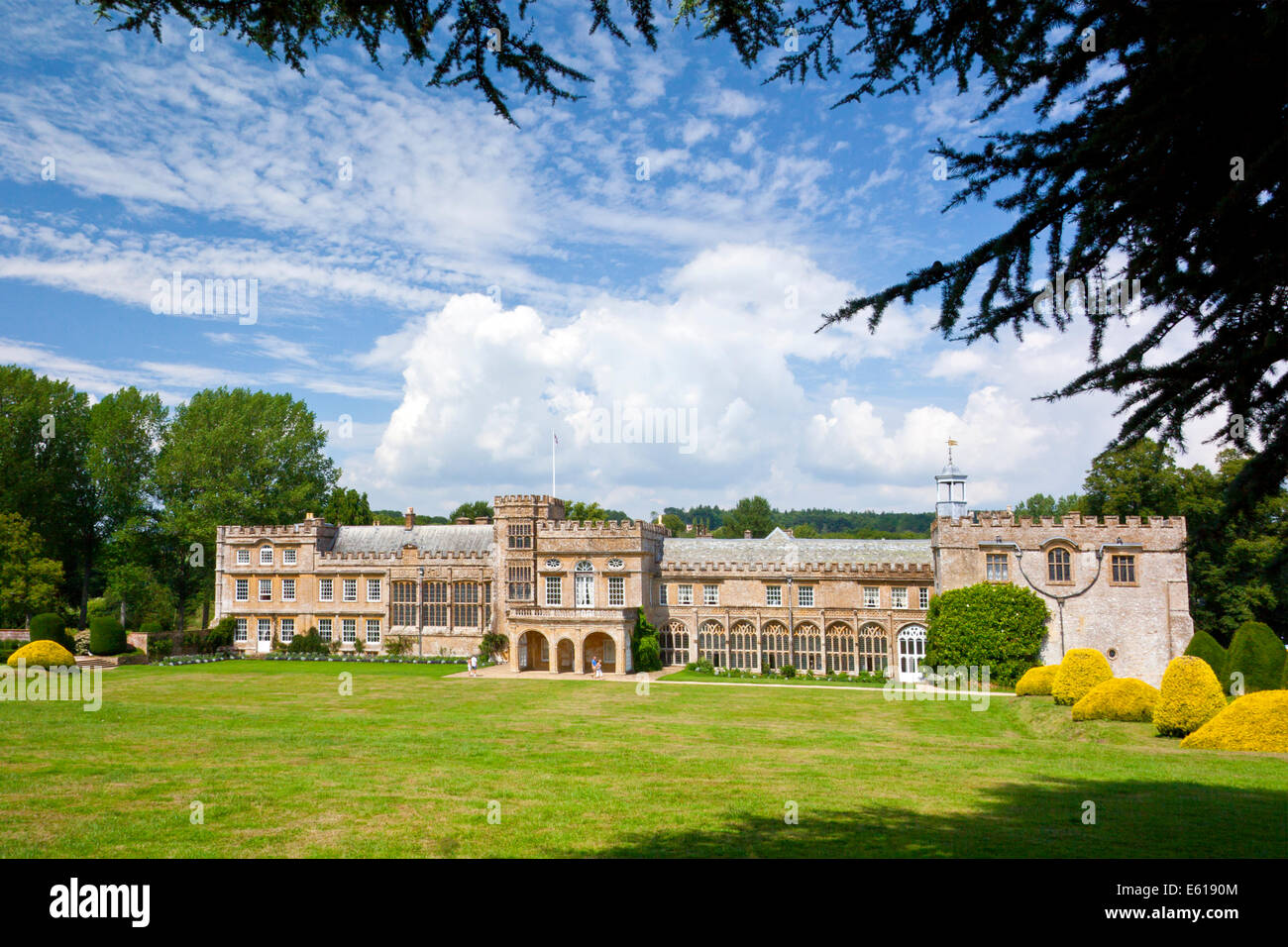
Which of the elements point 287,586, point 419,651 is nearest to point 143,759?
point 419,651

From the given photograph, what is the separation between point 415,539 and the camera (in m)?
53.6

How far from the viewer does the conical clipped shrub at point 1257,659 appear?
27.4 metres

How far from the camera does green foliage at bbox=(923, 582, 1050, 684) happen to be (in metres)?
37.6

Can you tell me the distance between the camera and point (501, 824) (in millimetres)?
13203

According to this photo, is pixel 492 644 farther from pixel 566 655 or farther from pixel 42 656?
pixel 42 656

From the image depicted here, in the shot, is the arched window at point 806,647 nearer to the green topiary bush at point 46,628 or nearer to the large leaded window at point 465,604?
the large leaded window at point 465,604

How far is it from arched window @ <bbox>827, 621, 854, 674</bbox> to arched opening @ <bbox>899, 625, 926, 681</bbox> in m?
2.46

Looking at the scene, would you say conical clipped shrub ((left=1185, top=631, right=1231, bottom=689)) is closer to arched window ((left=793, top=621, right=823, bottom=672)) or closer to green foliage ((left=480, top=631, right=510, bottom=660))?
arched window ((left=793, top=621, right=823, bottom=672))

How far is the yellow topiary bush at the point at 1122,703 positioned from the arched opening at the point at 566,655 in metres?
26.6

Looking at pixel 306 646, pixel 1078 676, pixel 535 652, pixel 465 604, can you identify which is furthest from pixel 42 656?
pixel 1078 676

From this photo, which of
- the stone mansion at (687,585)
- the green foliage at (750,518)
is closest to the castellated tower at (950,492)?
the stone mansion at (687,585)

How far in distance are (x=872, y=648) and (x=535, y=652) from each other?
711 inches
